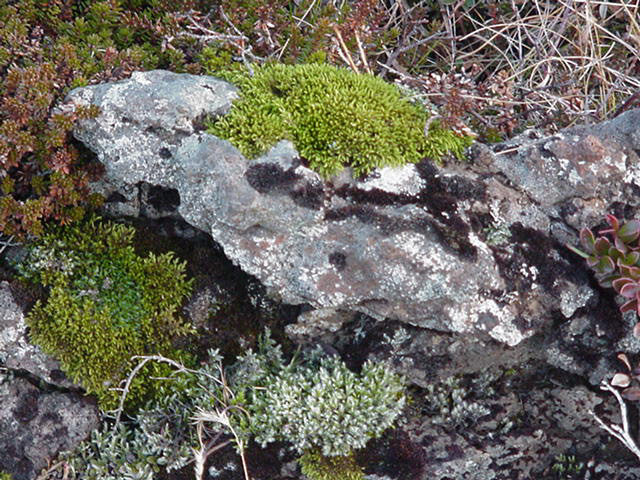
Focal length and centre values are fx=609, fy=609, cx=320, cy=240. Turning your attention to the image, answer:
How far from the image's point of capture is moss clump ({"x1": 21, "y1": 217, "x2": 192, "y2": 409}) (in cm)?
441

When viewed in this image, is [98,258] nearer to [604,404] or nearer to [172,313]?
[172,313]

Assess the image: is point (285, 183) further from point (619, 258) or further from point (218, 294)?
point (619, 258)

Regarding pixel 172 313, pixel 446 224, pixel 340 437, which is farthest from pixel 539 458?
pixel 172 313

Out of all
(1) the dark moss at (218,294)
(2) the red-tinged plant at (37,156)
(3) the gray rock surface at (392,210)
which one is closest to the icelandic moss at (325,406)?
(1) the dark moss at (218,294)

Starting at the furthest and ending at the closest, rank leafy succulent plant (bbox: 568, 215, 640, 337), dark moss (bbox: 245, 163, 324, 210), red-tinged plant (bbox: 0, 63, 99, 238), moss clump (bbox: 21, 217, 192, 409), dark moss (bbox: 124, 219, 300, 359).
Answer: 1. dark moss (bbox: 124, 219, 300, 359)
2. moss clump (bbox: 21, 217, 192, 409)
3. red-tinged plant (bbox: 0, 63, 99, 238)
4. dark moss (bbox: 245, 163, 324, 210)
5. leafy succulent plant (bbox: 568, 215, 640, 337)

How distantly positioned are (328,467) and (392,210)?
182cm

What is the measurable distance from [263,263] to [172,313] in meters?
0.95

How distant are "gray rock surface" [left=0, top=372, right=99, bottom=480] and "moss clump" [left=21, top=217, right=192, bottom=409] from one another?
21 cm

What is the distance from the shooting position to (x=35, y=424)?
445 centimetres

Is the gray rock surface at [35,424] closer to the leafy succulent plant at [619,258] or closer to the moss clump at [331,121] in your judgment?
the moss clump at [331,121]

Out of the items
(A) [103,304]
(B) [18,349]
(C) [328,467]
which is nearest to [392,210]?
(C) [328,467]

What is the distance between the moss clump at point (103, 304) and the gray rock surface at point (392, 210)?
57cm

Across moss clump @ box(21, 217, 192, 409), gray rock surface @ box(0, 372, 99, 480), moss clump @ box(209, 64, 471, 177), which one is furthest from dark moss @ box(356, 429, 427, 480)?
gray rock surface @ box(0, 372, 99, 480)

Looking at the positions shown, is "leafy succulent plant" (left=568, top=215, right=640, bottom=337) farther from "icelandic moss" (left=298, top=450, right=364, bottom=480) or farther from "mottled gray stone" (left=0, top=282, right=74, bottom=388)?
"mottled gray stone" (left=0, top=282, right=74, bottom=388)
